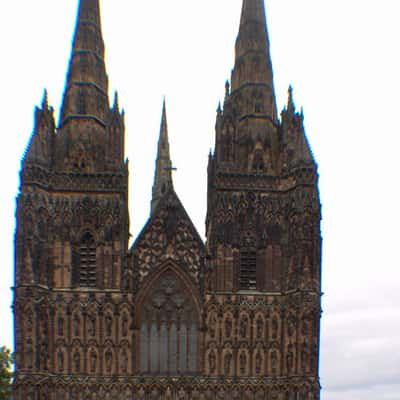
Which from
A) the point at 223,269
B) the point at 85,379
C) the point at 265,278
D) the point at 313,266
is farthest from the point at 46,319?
the point at 313,266

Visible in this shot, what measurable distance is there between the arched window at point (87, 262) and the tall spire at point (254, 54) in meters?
12.9

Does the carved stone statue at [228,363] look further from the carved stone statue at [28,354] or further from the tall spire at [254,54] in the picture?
the tall spire at [254,54]

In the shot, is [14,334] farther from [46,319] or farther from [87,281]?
[87,281]

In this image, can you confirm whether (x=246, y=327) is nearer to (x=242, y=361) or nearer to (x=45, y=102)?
(x=242, y=361)

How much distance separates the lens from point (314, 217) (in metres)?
29.0

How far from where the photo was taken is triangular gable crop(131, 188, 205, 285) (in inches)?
1126

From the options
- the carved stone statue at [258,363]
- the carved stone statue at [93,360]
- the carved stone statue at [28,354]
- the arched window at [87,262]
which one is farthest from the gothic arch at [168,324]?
the carved stone statue at [28,354]

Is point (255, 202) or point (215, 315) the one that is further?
point (255, 202)

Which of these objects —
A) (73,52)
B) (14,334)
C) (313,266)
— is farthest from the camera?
(73,52)

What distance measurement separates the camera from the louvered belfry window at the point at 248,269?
29109 millimetres

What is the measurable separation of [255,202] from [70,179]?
411 inches

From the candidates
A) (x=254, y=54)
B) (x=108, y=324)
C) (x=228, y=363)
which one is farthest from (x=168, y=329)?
(x=254, y=54)

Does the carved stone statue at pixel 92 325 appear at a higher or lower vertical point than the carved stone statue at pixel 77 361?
higher

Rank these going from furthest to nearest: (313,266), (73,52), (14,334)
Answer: (73,52)
(313,266)
(14,334)
